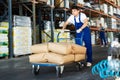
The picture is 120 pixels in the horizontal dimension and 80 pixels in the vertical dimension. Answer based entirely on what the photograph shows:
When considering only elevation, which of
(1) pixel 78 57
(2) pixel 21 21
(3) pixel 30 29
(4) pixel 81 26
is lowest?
(1) pixel 78 57

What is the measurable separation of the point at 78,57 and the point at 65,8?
8.84 m

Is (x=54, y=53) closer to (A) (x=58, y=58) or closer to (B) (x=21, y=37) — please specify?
(A) (x=58, y=58)

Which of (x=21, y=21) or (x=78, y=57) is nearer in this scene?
(x=78, y=57)

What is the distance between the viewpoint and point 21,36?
10.7 meters

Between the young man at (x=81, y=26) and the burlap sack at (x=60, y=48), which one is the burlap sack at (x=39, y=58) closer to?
the burlap sack at (x=60, y=48)

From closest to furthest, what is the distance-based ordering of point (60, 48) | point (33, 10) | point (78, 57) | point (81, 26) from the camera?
point (60, 48) < point (78, 57) < point (81, 26) < point (33, 10)

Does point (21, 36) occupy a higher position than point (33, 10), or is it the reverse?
point (33, 10)

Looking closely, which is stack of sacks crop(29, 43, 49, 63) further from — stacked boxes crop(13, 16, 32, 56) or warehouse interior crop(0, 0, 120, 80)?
stacked boxes crop(13, 16, 32, 56)

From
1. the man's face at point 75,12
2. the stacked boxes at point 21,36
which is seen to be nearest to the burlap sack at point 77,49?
the man's face at point 75,12

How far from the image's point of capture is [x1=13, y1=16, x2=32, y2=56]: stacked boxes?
10.4 meters

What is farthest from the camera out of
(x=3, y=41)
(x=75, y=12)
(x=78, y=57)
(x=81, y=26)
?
(x=3, y=41)

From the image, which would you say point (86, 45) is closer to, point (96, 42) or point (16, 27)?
point (16, 27)

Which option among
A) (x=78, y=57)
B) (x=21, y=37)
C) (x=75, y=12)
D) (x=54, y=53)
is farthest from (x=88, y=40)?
(x=21, y=37)

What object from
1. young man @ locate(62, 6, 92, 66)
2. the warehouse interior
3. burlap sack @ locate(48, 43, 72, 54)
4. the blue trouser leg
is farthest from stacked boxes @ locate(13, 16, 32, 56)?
burlap sack @ locate(48, 43, 72, 54)
